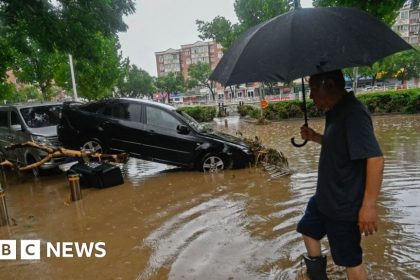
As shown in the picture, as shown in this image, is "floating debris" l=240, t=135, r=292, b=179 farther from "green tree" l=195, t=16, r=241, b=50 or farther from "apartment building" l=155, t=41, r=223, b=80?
"apartment building" l=155, t=41, r=223, b=80

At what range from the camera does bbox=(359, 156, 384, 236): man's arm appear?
2270 millimetres

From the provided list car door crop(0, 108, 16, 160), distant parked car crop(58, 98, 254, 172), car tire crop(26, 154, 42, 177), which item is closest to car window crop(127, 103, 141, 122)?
distant parked car crop(58, 98, 254, 172)

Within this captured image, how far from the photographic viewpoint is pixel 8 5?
32.4 ft

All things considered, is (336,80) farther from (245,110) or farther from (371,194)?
(245,110)

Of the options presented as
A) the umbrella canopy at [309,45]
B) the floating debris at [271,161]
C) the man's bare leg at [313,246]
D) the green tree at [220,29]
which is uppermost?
the green tree at [220,29]

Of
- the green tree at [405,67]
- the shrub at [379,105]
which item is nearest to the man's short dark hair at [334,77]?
the shrub at [379,105]

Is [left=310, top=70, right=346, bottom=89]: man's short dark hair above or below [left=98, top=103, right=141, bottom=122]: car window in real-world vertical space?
above

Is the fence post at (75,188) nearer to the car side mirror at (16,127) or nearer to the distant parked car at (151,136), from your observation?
the distant parked car at (151,136)

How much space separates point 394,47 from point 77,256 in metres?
3.84

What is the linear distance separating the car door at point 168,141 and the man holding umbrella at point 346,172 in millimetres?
5880

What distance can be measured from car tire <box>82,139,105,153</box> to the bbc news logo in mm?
4095

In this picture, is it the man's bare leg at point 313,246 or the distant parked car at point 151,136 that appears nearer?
the man's bare leg at point 313,246

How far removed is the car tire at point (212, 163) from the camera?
27.9 feet

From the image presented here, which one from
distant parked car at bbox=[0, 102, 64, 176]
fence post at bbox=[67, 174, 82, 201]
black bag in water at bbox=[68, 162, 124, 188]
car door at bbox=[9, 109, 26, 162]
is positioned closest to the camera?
fence post at bbox=[67, 174, 82, 201]
